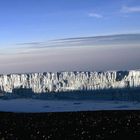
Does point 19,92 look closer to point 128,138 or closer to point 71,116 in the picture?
point 71,116

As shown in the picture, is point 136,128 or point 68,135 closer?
point 68,135

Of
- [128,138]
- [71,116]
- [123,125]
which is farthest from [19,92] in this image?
[128,138]

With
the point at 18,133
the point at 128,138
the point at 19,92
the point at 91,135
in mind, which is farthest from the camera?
the point at 19,92

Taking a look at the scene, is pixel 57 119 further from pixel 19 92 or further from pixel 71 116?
pixel 19 92

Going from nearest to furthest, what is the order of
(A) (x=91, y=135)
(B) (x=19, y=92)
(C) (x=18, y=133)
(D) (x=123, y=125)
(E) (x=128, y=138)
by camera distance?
(E) (x=128, y=138) < (A) (x=91, y=135) < (C) (x=18, y=133) < (D) (x=123, y=125) < (B) (x=19, y=92)

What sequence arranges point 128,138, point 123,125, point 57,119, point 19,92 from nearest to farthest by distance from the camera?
point 128,138 < point 123,125 < point 57,119 < point 19,92

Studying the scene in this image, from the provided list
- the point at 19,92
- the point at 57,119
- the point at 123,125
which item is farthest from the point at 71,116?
the point at 19,92

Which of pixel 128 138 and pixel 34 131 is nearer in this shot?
pixel 128 138

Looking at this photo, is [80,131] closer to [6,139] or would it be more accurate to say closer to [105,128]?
[105,128]

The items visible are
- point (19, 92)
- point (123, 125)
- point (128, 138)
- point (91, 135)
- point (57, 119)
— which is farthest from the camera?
point (19, 92)
